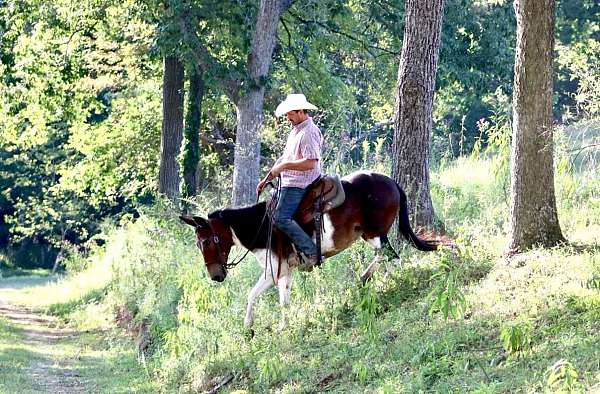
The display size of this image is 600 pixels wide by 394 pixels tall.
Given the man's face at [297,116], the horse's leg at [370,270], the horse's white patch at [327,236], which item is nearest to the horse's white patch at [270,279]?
the horse's white patch at [327,236]

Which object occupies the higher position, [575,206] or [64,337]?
[575,206]

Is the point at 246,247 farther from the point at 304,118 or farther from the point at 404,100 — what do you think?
the point at 404,100

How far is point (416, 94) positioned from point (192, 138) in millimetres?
12672

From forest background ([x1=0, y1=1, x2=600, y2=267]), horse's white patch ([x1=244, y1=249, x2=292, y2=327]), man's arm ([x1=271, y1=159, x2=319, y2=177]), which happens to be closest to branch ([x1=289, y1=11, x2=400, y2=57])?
forest background ([x1=0, y1=1, x2=600, y2=267])

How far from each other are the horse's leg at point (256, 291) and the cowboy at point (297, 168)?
0.60 metres

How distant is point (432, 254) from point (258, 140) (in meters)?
8.27

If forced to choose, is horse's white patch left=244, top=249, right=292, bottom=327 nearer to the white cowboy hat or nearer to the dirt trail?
the white cowboy hat

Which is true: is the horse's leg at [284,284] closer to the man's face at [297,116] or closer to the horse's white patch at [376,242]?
the horse's white patch at [376,242]

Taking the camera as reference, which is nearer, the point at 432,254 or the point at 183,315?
the point at 432,254

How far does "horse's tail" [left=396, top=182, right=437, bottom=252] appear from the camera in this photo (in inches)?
493

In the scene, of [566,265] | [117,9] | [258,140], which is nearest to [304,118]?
[566,265]

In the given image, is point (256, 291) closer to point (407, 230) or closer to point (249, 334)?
point (249, 334)

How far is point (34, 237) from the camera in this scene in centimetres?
6681

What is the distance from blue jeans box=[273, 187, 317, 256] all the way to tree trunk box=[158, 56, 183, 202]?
14.1 meters
